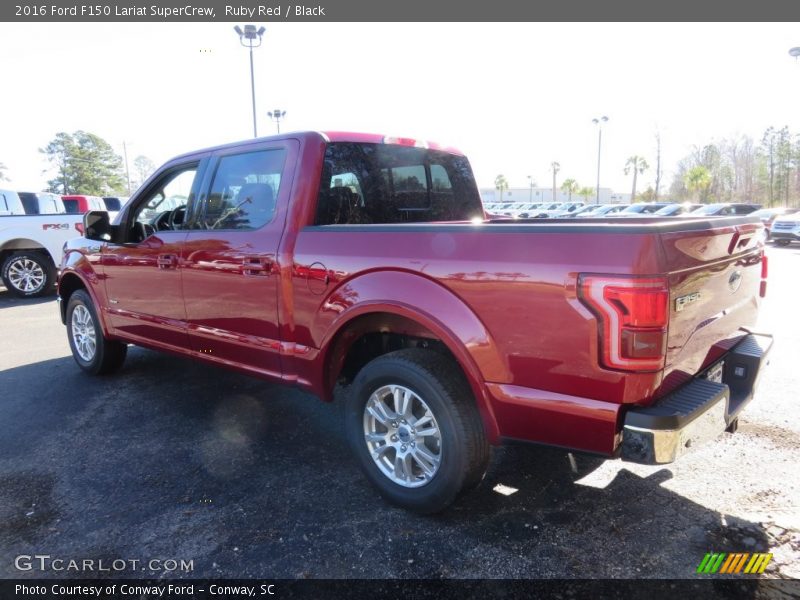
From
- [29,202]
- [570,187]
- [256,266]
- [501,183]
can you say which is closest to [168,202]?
[256,266]

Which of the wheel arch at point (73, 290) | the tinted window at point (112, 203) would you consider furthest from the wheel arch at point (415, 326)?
the tinted window at point (112, 203)

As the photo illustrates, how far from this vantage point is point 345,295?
115 inches

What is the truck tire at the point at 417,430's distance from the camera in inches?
101

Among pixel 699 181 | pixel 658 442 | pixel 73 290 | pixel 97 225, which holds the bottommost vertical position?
pixel 658 442

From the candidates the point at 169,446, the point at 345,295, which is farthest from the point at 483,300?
the point at 169,446

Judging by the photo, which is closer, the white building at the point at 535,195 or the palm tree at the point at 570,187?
the palm tree at the point at 570,187

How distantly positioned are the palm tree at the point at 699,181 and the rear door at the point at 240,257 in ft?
213

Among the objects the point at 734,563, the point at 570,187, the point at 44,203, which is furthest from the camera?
the point at 570,187

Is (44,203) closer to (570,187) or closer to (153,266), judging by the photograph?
(153,266)

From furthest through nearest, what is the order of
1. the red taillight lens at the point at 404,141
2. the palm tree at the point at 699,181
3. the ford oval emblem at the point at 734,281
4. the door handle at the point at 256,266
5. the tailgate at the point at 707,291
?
the palm tree at the point at 699,181, the red taillight lens at the point at 404,141, the door handle at the point at 256,266, the ford oval emblem at the point at 734,281, the tailgate at the point at 707,291

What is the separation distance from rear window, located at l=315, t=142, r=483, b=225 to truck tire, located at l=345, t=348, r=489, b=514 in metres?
1.11

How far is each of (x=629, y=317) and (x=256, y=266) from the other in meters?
2.23

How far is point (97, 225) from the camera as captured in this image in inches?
180

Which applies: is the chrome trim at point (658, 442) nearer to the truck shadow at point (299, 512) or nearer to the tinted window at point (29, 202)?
the truck shadow at point (299, 512)
